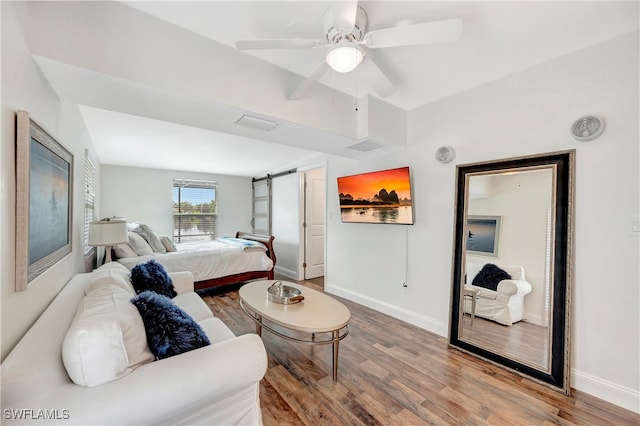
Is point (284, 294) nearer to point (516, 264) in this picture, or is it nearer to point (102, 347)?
point (102, 347)

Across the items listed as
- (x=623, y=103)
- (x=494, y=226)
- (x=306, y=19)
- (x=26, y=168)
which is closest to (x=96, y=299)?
(x=26, y=168)

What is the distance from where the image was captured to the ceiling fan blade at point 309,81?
5.17 feet

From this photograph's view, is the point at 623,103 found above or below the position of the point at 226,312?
above

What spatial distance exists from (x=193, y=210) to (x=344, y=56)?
5627 millimetres

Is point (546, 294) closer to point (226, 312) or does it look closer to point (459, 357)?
point (459, 357)

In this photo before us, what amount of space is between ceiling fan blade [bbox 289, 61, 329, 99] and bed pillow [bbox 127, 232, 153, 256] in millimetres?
2974

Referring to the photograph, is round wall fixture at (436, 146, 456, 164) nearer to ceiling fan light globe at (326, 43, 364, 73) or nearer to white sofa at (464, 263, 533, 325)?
white sofa at (464, 263, 533, 325)

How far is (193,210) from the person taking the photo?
6.04m

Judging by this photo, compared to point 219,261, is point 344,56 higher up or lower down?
higher up

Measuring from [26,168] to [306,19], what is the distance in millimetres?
1581

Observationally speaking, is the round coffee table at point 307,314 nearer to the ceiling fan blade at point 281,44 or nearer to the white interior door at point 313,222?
the ceiling fan blade at point 281,44

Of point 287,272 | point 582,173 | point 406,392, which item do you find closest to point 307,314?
point 406,392

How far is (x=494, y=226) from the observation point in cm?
225

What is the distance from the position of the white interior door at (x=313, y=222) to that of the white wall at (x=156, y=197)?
2372 millimetres
